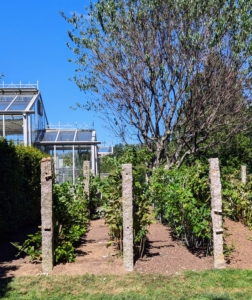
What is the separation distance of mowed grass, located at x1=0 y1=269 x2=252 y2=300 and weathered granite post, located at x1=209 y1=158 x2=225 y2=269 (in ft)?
0.83

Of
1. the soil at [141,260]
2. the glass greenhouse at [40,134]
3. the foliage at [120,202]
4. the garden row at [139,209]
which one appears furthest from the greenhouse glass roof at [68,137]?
the foliage at [120,202]

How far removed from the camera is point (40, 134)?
65.8 feet

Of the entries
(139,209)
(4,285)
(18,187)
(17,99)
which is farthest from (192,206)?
(17,99)

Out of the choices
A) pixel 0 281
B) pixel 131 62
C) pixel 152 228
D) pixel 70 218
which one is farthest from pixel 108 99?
pixel 0 281

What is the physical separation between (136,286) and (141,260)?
106 centimetres

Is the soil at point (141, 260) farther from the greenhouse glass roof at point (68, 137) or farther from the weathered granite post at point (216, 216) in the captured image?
the greenhouse glass roof at point (68, 137)

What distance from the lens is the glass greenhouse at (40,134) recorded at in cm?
1741

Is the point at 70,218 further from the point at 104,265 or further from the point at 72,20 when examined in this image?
the point at 72,20

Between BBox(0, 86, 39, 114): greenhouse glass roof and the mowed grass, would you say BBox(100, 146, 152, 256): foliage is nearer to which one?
the mowed grass

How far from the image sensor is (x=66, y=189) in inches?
254

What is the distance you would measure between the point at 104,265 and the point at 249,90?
7465 mm

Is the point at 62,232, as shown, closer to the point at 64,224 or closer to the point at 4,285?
the point at 64,224

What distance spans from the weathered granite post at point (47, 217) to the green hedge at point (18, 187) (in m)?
2.39

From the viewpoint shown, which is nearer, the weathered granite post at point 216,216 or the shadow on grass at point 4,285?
the shadow on grass at point 4,285
